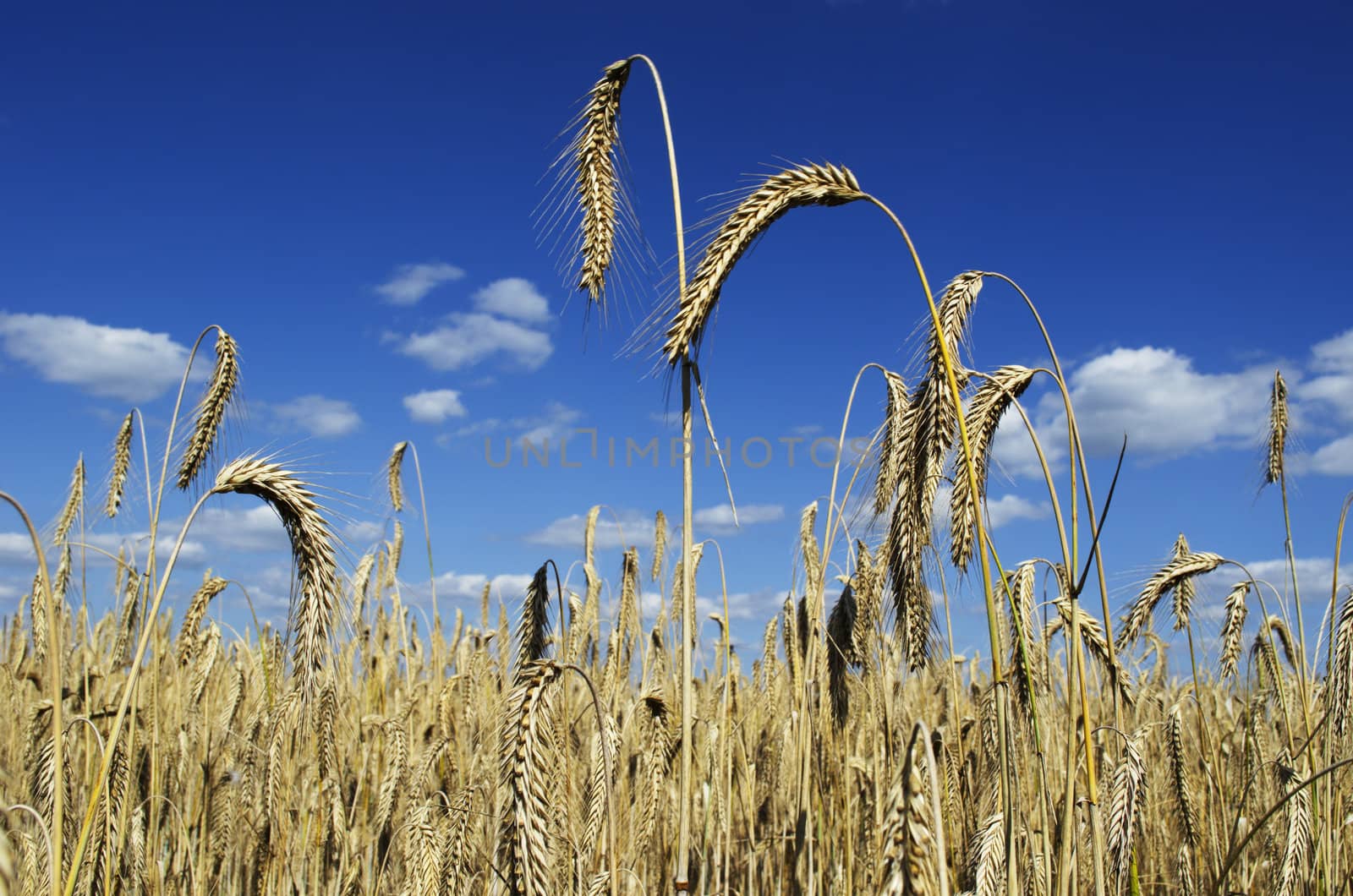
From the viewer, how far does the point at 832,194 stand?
230cm

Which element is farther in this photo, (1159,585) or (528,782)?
(1159,585)

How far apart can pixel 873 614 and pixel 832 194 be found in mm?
1996

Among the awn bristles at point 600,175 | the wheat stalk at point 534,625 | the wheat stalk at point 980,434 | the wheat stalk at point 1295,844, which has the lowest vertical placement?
the wheat stalk at point 1295,844

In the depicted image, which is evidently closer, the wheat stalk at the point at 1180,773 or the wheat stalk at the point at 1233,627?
the wheat stalk at the point at 1180,773

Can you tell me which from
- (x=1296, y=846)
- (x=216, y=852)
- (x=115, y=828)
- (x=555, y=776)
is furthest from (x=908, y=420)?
(x=216, y=852)

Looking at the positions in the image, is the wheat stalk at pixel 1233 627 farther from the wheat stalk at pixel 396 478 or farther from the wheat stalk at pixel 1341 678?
the wheat stalk at pixel 396 478

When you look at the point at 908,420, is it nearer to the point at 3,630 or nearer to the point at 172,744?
the point at 172,744

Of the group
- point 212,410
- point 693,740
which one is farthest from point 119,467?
point 693,740

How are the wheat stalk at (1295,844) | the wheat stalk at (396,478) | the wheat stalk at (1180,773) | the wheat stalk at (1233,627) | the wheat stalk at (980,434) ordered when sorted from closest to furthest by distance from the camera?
the wheat stalk at (980,434) → the wheat stalk at (1295,844) → the wheat stalk at (1180,773) → the wheat stalk at (1233,627) → the wheat stalk at (396,478)

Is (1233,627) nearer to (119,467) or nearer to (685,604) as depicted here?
(685,604)

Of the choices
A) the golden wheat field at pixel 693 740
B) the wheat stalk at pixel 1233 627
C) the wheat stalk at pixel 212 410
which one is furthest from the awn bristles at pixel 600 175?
the wheat stalk at pixel 1233 627

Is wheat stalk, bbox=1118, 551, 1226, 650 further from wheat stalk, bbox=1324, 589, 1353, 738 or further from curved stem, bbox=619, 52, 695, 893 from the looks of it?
curved stem, bbox=619, 52, 695, 893

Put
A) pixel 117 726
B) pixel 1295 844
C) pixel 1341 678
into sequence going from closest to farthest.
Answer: pixel 117 726 < pixel 1341 678 < pixel 1295 844

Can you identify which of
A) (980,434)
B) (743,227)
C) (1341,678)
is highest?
(743,227)
